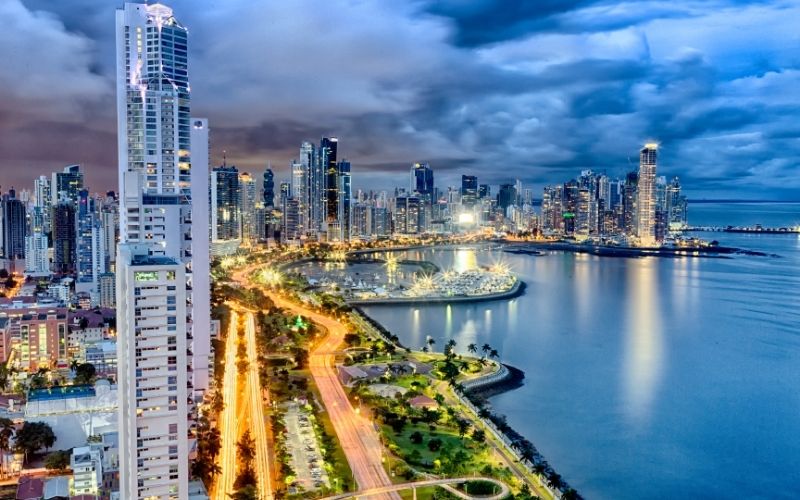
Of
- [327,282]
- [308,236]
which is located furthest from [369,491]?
[308,236]

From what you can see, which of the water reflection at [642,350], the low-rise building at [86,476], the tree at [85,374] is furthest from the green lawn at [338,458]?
the water reflection at [642,350]

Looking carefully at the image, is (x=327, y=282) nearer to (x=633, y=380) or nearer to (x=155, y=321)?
(x=633, y=380)

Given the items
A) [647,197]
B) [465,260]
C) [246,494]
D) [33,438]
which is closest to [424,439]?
[246,494]

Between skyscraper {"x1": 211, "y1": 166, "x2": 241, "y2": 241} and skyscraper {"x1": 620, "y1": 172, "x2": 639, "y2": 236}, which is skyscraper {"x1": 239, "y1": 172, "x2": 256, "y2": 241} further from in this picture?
skyscraper {"x1": 620, "y1": 172, "x2": 639, "y2": 236}

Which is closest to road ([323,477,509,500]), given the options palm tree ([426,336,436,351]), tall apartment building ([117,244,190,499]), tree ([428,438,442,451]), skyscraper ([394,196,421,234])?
tree ([428,438,442,451])

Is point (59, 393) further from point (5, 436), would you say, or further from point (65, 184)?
point (65, 184)

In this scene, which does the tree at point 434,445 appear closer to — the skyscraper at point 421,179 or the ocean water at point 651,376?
the ocean water at point 651,376
